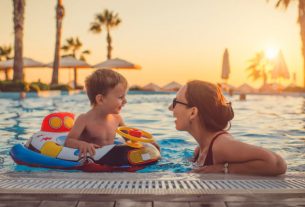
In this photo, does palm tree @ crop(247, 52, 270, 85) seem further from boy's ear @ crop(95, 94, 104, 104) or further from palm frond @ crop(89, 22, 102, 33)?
boy's ear @ crop(95, 94, 104, 104)

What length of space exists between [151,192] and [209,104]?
117 centimetres

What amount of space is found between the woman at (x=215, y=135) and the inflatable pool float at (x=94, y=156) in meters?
0.81

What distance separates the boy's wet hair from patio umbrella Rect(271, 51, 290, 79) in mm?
37006

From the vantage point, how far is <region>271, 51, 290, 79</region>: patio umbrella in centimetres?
3978

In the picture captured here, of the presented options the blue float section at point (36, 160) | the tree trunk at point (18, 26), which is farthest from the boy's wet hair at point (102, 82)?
the tree trunk at point (18, 26)

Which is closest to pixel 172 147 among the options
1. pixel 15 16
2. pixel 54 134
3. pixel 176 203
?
pixel 54 134

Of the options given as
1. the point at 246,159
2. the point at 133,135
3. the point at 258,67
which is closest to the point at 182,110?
the point at 246,159

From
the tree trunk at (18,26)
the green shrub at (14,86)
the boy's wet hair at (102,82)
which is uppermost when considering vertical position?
the tree trunk at (18,26)

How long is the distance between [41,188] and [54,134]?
2461 millimetres

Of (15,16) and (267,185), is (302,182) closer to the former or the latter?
(267,185)

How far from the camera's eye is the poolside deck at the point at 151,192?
2283mm

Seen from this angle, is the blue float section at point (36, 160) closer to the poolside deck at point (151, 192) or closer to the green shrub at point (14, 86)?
the poolside deck at point (151, 192)

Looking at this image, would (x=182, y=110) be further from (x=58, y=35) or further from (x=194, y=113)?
(x=58, y=35)

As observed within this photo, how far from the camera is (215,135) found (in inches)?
140
